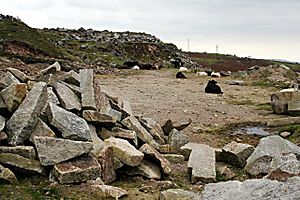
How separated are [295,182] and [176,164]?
131 inches

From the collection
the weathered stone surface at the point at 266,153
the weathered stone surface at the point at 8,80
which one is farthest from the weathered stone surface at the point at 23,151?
the weathered stone surface at the point at 266,153

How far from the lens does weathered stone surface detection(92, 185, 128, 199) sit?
6.04m

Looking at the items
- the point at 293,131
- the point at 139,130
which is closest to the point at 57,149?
the point at 139,130

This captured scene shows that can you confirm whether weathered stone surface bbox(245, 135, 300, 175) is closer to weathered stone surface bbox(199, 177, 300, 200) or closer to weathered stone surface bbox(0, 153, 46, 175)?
weathered stone surface bbox(199, 177, 300, 200)

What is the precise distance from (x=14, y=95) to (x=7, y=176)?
152 centimetres

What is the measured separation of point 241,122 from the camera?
1310 centimetres

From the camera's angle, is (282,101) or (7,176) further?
(282,101)

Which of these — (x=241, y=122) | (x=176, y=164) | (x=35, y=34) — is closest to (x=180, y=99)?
(x=241, y=122)

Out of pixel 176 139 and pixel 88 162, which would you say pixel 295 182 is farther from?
pixel 176 139

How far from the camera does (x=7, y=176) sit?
6.29 m

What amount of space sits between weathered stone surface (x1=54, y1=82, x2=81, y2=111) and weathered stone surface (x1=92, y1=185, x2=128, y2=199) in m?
1.98

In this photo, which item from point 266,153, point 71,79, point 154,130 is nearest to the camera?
point 266,153

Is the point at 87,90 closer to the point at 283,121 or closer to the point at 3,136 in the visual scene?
the point at 3,136

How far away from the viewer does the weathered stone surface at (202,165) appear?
7.05 m
